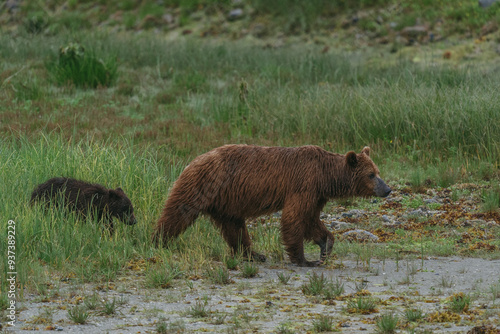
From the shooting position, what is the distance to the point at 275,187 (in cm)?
774

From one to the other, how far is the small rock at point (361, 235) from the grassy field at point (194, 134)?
0.20 metres

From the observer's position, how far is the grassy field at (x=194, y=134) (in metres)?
7.84

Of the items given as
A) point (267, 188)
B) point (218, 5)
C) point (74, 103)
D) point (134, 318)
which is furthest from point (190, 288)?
point (218, 5)

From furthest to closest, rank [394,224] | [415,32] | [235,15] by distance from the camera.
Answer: [235,15] → [415,32] → [394,224]

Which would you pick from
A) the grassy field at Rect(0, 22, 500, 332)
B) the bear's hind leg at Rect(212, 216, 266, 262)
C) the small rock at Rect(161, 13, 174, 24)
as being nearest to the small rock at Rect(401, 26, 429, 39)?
the grassy field at Rect(0, 22, 500, 332)

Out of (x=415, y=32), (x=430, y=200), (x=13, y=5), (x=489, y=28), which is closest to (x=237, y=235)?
(x=430, y=200)

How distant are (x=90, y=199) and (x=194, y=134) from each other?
5.49 metres

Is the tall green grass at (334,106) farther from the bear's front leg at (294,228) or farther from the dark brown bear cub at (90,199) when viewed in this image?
the bear's front leg at (294,228)

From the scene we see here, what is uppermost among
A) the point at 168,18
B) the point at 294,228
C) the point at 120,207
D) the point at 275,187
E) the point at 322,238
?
the point at 168,18

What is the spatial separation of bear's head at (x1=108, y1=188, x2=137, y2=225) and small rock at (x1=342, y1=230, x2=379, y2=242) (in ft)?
8.67

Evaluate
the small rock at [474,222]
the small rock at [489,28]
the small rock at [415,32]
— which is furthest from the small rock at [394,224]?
the small rock at [415,32]

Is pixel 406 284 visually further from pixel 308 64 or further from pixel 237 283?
pixel 308 64

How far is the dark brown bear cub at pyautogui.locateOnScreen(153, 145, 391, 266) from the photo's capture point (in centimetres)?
769

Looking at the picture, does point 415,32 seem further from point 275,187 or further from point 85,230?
point 85,230
